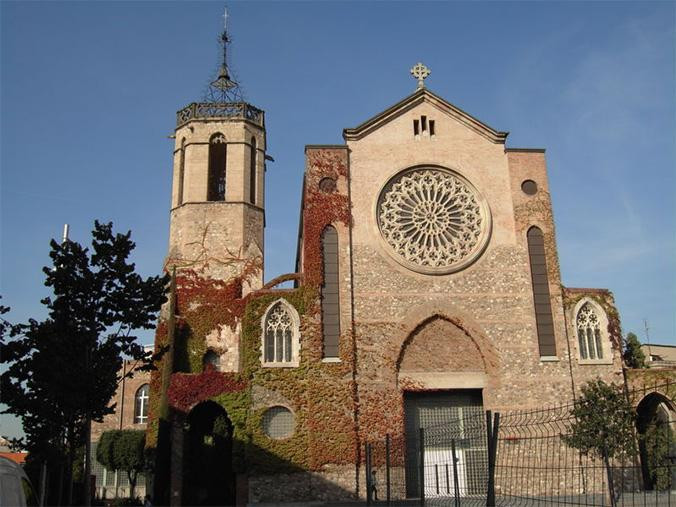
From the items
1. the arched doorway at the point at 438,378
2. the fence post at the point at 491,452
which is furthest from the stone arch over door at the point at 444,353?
the fence post at the point at 491,452

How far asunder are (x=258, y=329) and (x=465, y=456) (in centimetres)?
928

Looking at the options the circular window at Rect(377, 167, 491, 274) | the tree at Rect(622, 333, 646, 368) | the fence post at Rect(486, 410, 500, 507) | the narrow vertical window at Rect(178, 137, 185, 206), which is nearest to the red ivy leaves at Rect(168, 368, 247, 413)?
the circular window at Rect(377, 167, 491, 274)

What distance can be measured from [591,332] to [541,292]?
2656 mm

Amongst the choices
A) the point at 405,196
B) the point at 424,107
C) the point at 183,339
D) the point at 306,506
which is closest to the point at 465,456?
the point at 306,506

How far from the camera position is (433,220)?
94.2 ft

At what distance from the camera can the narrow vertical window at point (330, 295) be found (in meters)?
26.2

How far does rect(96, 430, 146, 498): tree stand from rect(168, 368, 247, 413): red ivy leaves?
13.9 metres

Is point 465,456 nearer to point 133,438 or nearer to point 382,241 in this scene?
point 382,241

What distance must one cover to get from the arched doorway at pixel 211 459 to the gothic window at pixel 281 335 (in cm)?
495

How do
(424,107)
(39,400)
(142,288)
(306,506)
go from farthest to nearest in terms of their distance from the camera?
(424,107)
(306,506)
(142,288)
(39,400)

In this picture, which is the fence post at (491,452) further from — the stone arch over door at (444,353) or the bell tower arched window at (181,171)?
the bell tower arched window at (181,171)

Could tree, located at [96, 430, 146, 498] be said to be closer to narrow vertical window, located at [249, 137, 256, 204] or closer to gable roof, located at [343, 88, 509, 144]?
narrow vertical window, located at [249, 137, 256, 204]

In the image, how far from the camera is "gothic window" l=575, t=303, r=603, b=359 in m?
27.2

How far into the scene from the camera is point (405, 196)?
28.8 metres
